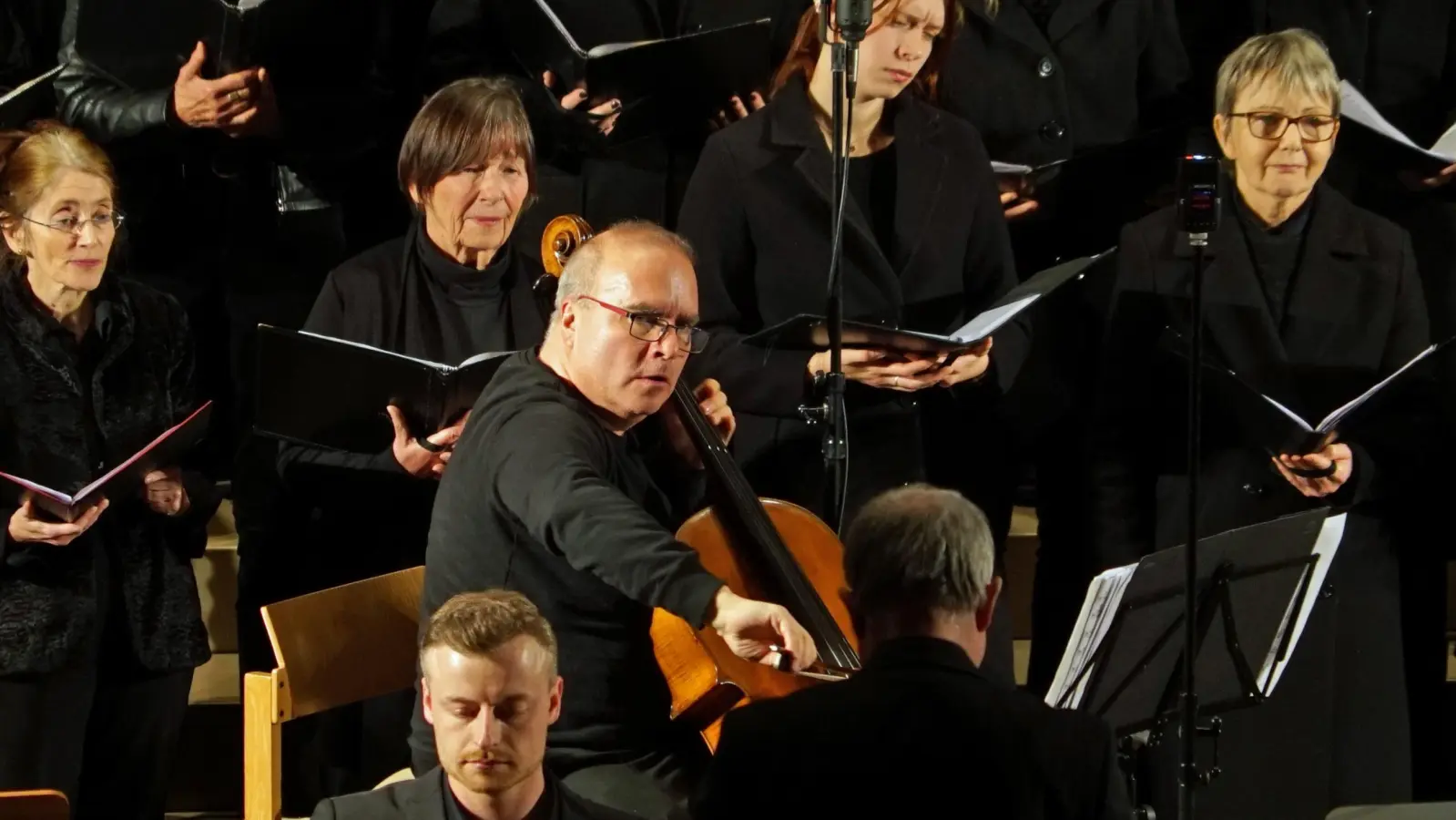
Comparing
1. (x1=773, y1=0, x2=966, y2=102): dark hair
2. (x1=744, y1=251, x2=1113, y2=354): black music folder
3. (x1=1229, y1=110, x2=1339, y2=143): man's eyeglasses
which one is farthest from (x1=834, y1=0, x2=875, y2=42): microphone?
(x1=1229, y1=110, x2=1339, y2=143): man's eyeglasses

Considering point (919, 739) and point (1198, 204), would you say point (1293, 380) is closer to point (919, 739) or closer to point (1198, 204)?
point (1198, 204)

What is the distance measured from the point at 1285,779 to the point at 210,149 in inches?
106

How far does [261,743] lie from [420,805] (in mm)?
460

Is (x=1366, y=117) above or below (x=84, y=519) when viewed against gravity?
above

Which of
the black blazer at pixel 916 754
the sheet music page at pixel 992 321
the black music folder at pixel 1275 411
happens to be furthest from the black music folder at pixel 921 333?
the black blazer at pixel 916 754

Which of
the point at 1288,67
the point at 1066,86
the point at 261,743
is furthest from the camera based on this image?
the point at 1066,86

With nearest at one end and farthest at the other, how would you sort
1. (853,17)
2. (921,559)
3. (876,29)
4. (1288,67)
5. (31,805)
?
1. (921,559)
2. (31,805)
3. (853,17)
4. (876,29)
5. (1288,67)

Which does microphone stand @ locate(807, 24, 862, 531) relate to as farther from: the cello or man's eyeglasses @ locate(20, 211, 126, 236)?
man's eyeglasses @ locate(20, 211, 126, 236)

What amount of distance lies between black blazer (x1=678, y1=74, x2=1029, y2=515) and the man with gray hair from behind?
1596 millimetres

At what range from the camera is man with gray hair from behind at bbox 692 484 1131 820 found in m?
2.17

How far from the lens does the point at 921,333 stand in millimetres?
3531

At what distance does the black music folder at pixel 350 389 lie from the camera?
348 cm

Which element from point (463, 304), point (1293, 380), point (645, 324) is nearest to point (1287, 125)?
point (1293, 380)

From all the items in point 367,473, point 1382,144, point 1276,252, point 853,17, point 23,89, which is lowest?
point 367,473
